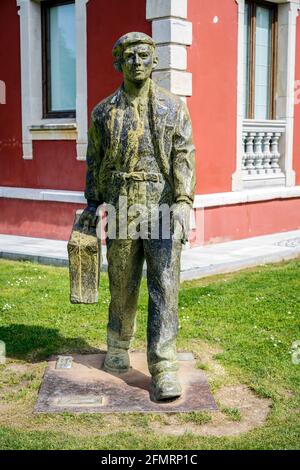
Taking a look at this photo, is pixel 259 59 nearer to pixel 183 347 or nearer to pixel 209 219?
pixel 209 219

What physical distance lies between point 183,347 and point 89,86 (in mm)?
5517

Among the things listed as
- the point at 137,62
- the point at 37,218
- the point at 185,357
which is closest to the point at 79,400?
the point at 185,357

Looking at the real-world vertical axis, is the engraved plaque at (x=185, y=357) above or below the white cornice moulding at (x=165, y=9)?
below

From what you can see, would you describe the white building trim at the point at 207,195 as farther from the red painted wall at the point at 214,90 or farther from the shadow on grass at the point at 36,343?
the shadow on grass at the point at 36,343

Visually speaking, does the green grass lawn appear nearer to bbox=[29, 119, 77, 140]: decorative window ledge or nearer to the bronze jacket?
the bronze jacket

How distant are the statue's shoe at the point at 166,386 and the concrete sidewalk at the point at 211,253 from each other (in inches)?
140

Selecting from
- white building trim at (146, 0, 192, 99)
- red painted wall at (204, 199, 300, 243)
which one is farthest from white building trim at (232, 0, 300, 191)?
white building trim at (146, 0, 192, 99)

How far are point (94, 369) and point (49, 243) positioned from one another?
547cm

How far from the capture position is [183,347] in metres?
5.67

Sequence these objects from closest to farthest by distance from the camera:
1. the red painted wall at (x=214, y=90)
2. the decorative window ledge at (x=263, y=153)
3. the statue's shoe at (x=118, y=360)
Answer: the statue's shoe at (x=118, y=360) → the red painted wall at (x=214, y=90) → the decorative window ledge at (x=263, y=153)

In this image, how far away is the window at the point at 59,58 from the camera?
35.4 feet

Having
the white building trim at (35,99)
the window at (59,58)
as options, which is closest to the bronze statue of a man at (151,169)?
the white building trim at (35,99)

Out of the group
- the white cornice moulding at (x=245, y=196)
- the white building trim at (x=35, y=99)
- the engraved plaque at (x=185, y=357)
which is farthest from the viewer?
the white building trim at (x=35, y=99)
